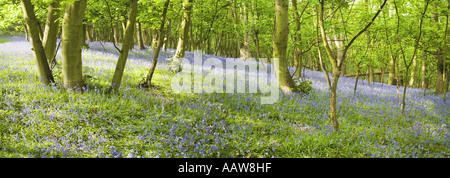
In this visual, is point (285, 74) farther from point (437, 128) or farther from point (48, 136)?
point (48, 136)

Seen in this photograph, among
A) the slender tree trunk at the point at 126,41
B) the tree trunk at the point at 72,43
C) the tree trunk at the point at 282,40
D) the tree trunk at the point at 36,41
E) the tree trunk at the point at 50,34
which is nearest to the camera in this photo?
the tree trunk at the point at 72,43

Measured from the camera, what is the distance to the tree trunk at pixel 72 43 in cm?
518

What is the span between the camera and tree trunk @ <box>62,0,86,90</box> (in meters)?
5.18

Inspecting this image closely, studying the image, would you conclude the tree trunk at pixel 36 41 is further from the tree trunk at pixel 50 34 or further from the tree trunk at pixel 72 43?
the tree trunk at pixel 50 34

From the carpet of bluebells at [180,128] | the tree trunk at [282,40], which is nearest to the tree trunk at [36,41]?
the carpet of bluebells at [180,128]

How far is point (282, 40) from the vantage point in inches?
303

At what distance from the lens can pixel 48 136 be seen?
3803 mm

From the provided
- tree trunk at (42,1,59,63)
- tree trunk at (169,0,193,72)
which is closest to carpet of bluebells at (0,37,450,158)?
tree trunk at (42,1,59,63)

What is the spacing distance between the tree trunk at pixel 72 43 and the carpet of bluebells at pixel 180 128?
322 millimetres

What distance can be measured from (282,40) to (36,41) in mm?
6602

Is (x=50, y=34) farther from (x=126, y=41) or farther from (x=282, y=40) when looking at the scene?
(x=282, y=40)

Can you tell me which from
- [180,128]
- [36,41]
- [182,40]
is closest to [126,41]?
[36,41]

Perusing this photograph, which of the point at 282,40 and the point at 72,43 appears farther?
the point at 282,40
